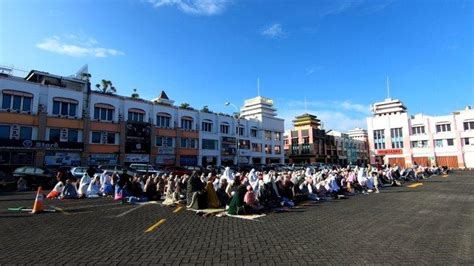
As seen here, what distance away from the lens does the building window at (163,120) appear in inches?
1933

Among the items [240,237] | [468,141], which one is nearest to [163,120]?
[240,237]

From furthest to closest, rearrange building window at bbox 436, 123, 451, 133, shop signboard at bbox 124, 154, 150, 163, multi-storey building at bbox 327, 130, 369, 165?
multi-storey building at bbox 327, 130, 369, 165 → building window at bbox 436, 123, 451, 133 → shop signboard at bbox 124, 154, 150, 163

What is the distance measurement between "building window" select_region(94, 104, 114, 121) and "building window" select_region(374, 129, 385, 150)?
218ft

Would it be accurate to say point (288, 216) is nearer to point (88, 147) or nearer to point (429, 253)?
point (429, 253)

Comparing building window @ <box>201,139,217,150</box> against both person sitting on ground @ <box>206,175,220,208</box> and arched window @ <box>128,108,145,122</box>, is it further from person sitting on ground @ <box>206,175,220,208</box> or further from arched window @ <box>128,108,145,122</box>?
person sitting on ground @ <box>206,175,220,208</box>

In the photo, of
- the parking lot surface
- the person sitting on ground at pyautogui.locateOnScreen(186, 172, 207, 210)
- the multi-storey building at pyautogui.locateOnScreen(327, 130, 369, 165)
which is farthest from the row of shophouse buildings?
the person sitting on ground at pyautogui.locateOnScreen(186, 172, 207, 210)

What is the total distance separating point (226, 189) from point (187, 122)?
39.9 m

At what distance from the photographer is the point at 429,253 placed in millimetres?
6938

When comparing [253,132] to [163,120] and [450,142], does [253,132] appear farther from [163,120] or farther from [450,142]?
[450,142]

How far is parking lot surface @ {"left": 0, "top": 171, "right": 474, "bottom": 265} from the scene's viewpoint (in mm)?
6637

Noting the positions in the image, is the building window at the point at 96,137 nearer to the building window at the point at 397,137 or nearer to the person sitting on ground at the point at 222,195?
the person sitting on ground at the point at 222,195

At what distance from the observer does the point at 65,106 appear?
3900 cm

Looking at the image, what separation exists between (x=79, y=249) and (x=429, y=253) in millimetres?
8320

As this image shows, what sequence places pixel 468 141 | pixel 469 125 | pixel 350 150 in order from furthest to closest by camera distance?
1. pixel 350 150
2. pixel 469 125
3. pixel 468 141
